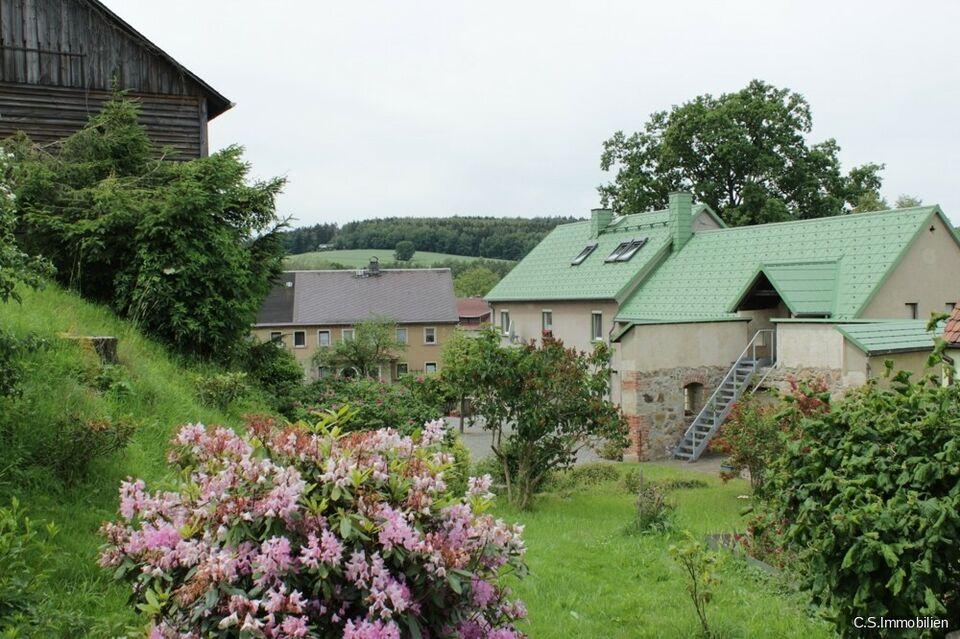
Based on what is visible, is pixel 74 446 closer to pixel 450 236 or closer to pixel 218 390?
pixel 218 390

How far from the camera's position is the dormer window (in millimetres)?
32897

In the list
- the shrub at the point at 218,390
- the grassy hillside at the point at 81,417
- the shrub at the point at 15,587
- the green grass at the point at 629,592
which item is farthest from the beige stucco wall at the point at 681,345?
the shrub at the point at 15,587

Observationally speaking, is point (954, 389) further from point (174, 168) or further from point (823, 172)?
point (823, 172)

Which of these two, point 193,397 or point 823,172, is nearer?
point 193,397

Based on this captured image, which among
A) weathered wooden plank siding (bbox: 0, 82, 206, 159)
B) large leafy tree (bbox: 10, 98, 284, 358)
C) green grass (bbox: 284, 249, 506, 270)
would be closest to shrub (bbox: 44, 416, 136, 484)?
large leafy tree (bbox: 10, 98, 284, 358)

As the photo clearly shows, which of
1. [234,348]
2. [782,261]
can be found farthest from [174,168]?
[782,261]

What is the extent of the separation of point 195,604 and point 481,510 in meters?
1.33

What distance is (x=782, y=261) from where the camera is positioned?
1054 inches

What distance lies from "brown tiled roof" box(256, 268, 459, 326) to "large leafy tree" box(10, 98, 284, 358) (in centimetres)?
4093

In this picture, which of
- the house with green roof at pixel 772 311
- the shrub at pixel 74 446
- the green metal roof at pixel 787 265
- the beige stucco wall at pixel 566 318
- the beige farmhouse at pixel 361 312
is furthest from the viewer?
the beige farmhouse at pixel 361 312

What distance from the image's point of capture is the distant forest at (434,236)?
118062 millimetres

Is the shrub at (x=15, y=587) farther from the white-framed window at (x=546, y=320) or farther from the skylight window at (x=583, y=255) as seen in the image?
the skylight window at (x=583, y=255)

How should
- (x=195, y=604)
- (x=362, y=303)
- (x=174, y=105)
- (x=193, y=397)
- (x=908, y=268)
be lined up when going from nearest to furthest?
(x=195, y=604)
(x=193, y=397)
(x=174, y=105)
(x=908, y=268)
(x=362, y=303)

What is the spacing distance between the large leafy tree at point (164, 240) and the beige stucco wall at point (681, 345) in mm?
12550
